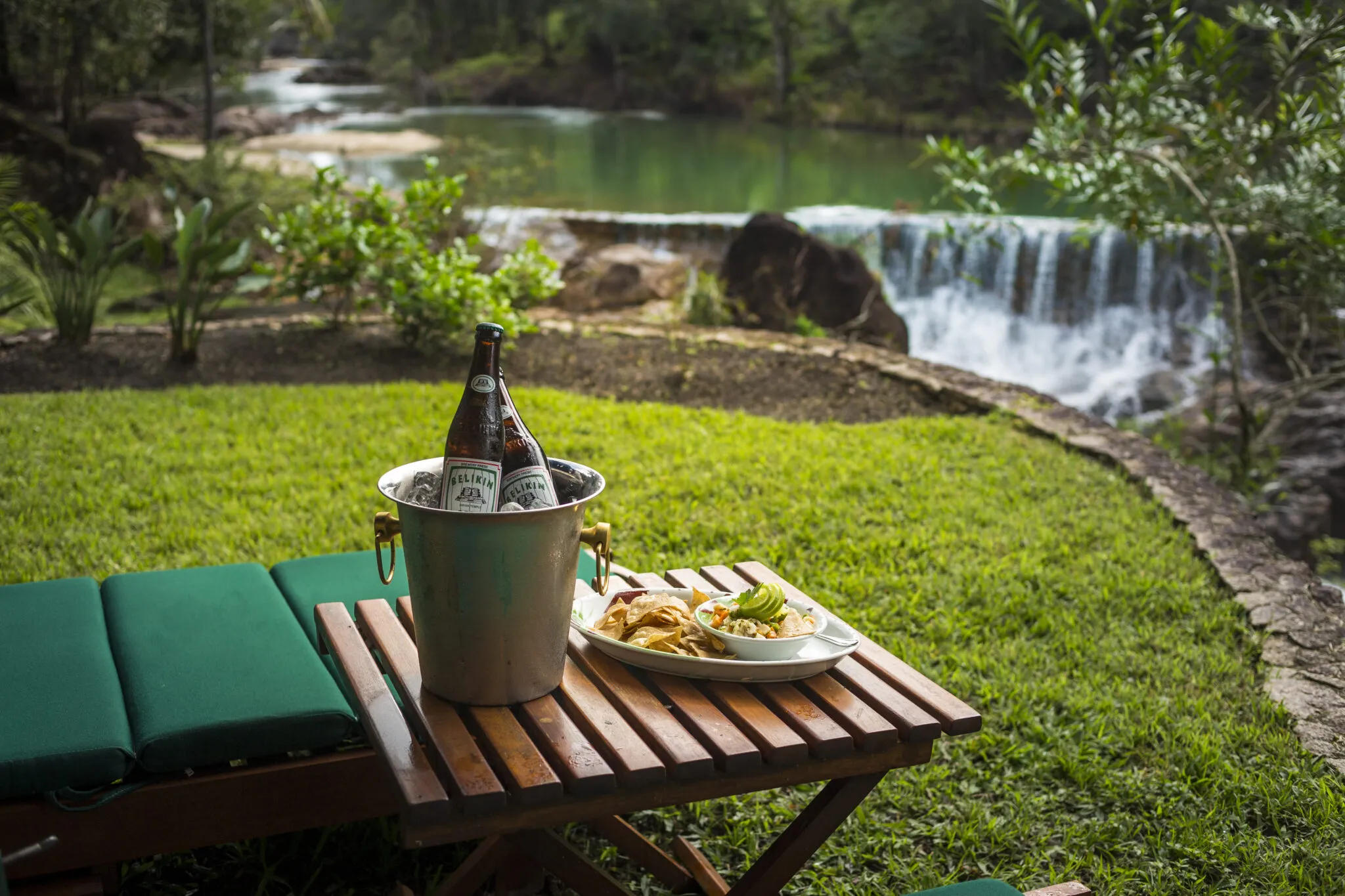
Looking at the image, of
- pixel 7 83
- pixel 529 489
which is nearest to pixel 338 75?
pixel 7 83

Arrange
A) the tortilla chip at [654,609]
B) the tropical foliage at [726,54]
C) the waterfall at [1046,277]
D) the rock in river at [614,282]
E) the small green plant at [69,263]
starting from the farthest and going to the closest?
the tropical foliage at [726,54] < the waterfall at [1046,277] < the rock in river at [614,282] < the small green plant at [69,263] < the tortilla chip at [654,609]

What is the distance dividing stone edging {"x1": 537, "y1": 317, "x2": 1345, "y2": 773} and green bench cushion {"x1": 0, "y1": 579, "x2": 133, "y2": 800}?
9.81ft

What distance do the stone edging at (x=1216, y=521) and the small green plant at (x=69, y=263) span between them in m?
2.80

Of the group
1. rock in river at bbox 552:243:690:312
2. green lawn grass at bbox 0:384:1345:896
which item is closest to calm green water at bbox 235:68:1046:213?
rock in river at bbox 552:243:690:312

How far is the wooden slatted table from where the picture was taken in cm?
159

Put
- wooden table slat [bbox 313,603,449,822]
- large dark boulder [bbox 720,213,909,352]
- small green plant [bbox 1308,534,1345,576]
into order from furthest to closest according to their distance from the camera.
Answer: large dark boulder [bbox 720,213,909,352] < small green plant [bbox 1308,534,1345,576] < wooden table slat [bbox 313,603,449,822]

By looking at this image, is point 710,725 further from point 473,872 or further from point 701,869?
point 701,869

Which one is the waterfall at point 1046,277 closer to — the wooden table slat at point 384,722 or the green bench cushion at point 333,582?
the green bench cushion at point 333,582

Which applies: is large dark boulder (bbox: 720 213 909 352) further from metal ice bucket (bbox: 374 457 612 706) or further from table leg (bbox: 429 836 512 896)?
metal ice bucket (bbox: 374 457 612 706)

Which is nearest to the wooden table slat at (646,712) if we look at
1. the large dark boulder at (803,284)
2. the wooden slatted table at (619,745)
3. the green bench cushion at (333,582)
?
the wooden slatted table at (619,745)

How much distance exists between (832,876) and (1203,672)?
5.27 feet

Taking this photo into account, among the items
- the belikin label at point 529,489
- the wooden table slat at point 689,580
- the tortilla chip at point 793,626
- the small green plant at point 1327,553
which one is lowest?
the small green plant at point 1327,553

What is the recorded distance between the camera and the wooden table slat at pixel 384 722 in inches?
60.6

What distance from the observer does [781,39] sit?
3272cm
